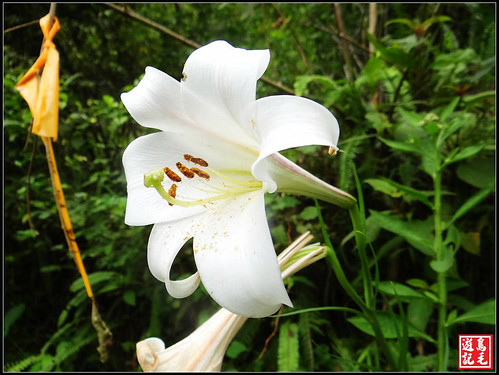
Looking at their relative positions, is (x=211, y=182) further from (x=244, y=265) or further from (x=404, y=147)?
(x=404, y=147)

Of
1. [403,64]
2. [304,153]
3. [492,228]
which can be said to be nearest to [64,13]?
[304,153]

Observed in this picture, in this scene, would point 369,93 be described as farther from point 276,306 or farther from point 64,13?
point 64,13

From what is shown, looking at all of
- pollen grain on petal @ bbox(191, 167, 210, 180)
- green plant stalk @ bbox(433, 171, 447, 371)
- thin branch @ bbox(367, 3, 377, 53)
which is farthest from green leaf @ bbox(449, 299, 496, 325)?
thin branch @ bbox(367, 3, 377, 53)

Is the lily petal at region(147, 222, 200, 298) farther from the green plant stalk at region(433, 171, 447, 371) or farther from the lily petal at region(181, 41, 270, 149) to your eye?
the green plant stalk at region(433, 171, 447, 371)

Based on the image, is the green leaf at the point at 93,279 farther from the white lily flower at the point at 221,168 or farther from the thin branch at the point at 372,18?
the thin branch at the point at 372,18

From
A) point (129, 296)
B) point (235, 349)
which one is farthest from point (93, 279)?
point (235, 349)
